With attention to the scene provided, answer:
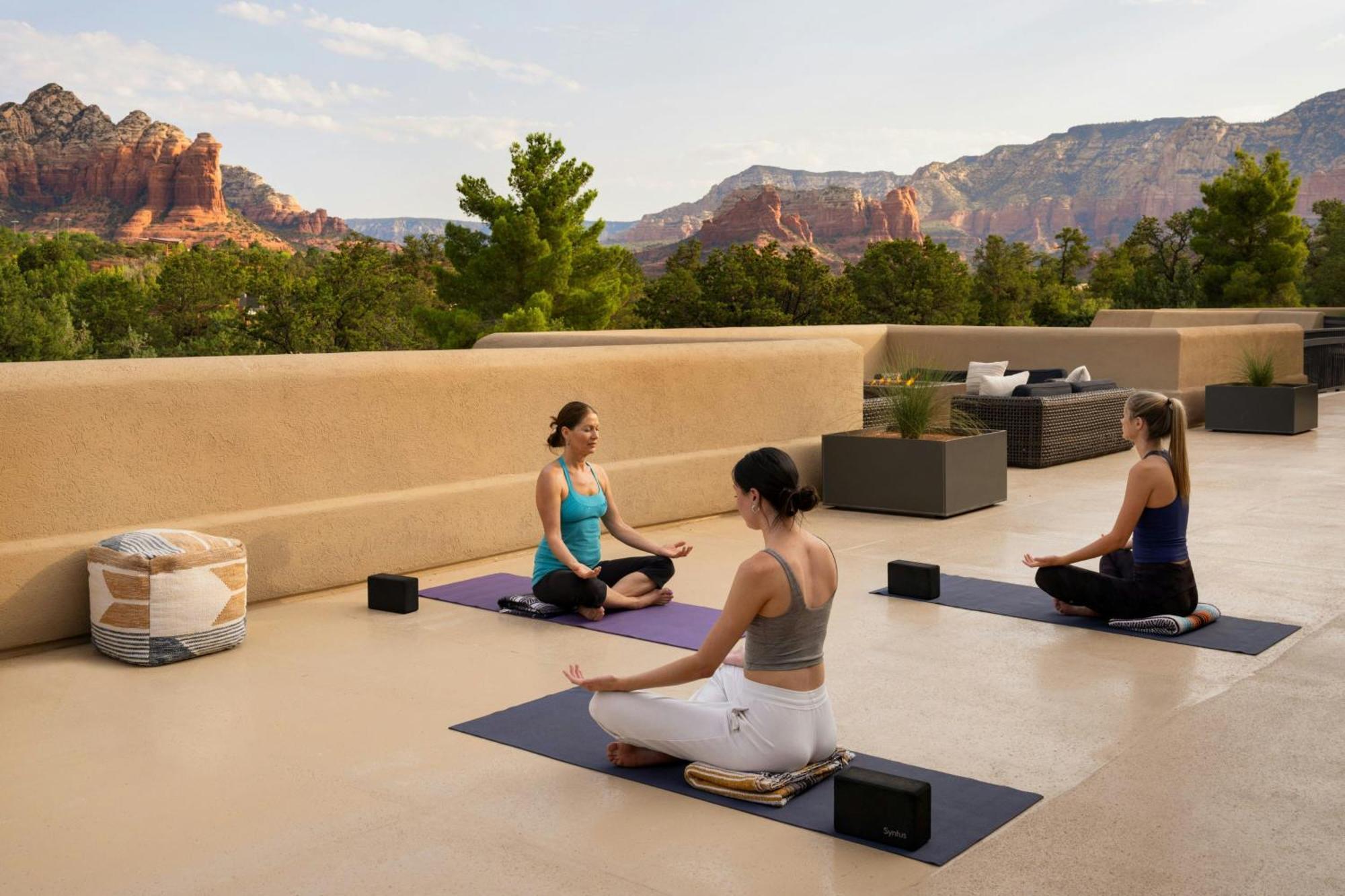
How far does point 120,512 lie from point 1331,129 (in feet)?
465

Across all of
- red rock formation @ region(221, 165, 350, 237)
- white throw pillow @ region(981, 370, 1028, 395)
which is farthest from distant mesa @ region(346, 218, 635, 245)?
white throw pillow @ region(981, 370, 1028, 395)

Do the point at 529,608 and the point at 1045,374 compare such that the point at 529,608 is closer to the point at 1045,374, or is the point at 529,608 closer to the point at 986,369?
the point at 1045,374

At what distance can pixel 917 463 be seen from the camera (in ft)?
31.7

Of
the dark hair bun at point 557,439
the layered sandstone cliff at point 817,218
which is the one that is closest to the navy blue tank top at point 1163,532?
the dark hair bun at point 557,439

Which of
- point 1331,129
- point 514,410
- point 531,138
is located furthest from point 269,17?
point 514,410

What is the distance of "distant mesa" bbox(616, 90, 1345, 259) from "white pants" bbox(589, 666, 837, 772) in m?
121

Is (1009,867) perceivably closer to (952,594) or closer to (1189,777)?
(1189,777)

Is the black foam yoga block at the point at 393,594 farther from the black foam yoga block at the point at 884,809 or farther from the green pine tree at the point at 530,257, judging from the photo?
the green pine tree at the point at 530,257

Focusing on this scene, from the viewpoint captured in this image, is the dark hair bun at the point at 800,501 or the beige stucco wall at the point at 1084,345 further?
the beige stucco wall at the point at 1084,345

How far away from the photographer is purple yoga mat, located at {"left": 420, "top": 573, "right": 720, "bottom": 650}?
6.16 meters

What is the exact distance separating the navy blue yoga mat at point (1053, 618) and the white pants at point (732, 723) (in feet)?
8.55

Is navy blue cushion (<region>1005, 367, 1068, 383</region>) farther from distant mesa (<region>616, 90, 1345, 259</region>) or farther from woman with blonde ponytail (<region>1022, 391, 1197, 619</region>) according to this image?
distant mesa (<region>616, 90, 1345, 259</region>)

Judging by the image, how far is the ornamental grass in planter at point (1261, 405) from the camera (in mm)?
14562

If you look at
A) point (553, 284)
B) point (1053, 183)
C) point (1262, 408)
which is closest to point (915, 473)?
point (1262, 408)
